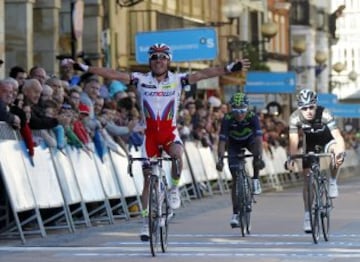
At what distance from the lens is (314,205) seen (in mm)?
17469

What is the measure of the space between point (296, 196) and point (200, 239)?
45.0ft

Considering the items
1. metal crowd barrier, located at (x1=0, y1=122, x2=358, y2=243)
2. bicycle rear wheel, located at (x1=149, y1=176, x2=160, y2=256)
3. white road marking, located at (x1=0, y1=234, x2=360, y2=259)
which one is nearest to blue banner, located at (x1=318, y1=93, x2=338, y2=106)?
metal crowd barrier, located at (x1=0, y1=122, x2=358, y2=243)

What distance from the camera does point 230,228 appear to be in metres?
20.0

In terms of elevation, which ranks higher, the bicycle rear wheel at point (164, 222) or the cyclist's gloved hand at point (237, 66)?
the cyclist's gloved hand at point (237, 66)

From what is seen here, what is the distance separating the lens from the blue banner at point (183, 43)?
101 feet

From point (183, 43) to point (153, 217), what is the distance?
50.8ft

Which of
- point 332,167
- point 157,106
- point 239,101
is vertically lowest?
point 332,167

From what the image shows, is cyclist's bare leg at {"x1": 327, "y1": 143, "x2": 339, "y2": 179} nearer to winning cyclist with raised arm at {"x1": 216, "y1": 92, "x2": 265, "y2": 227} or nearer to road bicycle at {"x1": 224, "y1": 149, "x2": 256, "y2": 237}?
road bicycle at {"x1": 224, "y1": 149, "x2": 256, "y2": 237}

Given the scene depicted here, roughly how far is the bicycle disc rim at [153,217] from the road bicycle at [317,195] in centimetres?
218

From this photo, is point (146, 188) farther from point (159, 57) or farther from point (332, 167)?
point (332, 167)

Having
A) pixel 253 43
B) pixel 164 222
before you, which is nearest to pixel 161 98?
pixel 164 222

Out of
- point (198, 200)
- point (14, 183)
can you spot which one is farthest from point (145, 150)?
point (198, 200)

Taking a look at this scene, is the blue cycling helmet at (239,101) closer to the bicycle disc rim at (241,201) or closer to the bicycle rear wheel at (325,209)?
the bicycle disc rim at (241,201)

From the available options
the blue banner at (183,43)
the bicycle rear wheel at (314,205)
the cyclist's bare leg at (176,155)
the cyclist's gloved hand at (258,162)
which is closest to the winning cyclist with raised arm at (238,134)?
the cyclist's gloved hand at (258,162)
